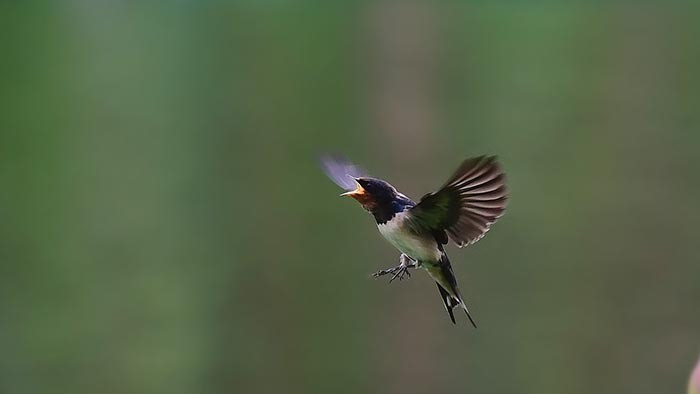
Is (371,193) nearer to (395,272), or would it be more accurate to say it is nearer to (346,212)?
(395,272)

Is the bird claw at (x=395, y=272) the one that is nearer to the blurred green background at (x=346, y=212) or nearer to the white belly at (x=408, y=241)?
the white belly at (x=408, y=241)

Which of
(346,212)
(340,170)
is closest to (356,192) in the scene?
(340,170)

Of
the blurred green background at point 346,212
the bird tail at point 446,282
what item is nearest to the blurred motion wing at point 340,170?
the bird tail at point 446,282

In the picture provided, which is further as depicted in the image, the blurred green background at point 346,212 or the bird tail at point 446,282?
the blurred green background at point 346,212

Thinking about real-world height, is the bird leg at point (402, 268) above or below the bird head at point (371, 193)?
below

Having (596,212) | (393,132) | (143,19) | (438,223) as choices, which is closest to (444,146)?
(393,132)

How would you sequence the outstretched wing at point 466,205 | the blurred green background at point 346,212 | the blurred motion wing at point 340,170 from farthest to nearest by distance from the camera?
the blurred green background at point 346,212, the blurred motion wing at point 340,170, the outstretched wing at point 466,205

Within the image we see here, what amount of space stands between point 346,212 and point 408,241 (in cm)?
413

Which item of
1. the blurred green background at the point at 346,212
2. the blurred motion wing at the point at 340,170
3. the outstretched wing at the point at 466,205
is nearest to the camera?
the outstretched wing at the point at 466,205

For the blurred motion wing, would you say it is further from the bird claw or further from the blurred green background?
the blurred green background

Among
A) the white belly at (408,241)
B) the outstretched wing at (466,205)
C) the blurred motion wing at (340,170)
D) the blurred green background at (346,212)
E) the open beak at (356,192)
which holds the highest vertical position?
the blurred green background at (346,212)

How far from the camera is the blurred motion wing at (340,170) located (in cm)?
114

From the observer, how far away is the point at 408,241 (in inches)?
42.8

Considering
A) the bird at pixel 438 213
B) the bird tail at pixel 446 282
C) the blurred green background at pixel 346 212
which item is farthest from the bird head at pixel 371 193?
the blurred green background at pixel 346 212
